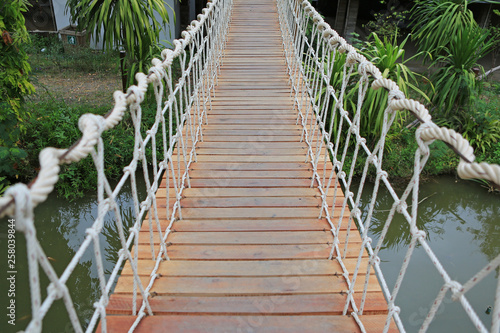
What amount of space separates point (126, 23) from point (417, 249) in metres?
3.54

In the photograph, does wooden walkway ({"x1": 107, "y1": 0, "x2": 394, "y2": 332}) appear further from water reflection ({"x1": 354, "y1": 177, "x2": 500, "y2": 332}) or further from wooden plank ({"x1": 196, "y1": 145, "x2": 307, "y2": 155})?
water reflection ({"x1": 354, "y1": 177, "x2": 500, "y2": 332})

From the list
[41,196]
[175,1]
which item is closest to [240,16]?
[175,1]

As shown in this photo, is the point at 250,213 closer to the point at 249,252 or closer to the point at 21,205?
the point at 249,252

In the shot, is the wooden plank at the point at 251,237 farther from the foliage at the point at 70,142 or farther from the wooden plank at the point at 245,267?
the foliage at the point at 70,142

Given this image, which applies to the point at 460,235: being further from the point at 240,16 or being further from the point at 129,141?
the point at 240,16

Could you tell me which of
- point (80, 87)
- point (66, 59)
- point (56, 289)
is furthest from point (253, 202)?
point (66, 59)

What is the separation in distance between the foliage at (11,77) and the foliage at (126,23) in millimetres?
641

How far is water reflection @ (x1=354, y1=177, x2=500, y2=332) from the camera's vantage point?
8.45 ft

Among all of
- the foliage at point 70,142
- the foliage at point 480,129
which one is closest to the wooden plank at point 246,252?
the foliage at point 70,142

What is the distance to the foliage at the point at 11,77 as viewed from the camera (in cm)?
299

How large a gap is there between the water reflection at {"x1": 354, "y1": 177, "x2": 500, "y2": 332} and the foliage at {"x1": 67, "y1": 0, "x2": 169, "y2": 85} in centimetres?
297

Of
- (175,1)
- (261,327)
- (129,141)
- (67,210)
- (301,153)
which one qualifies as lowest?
(67,210)

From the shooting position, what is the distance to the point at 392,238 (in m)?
3.46

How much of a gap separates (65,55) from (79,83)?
1.35 metres
